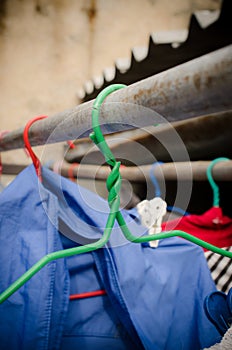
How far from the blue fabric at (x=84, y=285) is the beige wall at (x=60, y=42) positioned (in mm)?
1131

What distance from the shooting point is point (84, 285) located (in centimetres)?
51

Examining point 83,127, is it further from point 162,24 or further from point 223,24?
point 162,24

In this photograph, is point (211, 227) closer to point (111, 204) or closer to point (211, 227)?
point (211, 227)

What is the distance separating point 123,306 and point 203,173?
497mm

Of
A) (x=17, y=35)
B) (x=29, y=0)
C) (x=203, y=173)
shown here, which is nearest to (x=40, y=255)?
(x=203, y=173)

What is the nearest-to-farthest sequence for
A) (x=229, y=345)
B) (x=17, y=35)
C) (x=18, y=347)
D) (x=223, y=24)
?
(x=229, y=345)
(x=18, y=347)
(x=223, y=24)
(x=17, y=35)

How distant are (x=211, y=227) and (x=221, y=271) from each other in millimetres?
216

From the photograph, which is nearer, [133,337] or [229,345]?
[229,345]

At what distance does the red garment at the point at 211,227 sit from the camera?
29.5 inches

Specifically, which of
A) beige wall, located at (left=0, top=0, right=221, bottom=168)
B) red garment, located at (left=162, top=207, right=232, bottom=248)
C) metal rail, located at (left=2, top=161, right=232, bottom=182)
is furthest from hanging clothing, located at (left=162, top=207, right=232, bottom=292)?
beige wall, located at (left=0, top=0, right=221, bottom=168)

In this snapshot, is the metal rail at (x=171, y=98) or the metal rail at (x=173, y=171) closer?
the metal rail at (x=171, y=98)

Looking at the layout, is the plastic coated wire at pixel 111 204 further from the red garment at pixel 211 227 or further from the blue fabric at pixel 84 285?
the red garment at pixel 211 227

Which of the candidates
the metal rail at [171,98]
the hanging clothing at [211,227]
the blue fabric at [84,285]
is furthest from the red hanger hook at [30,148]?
the hanging clothing at [211,227]

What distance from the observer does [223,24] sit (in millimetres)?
675
